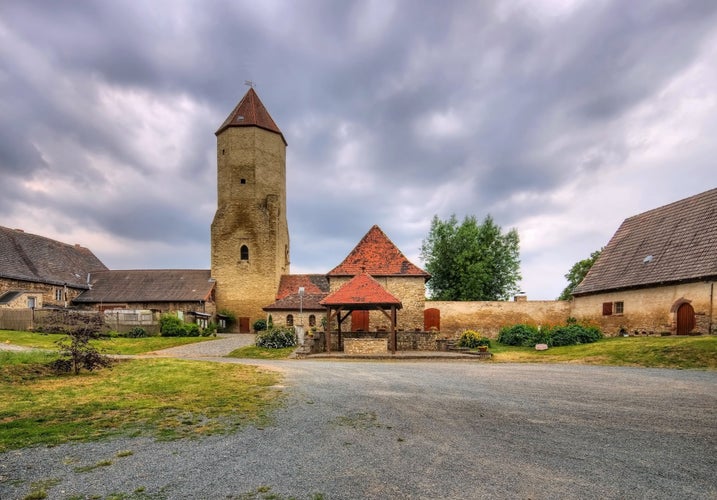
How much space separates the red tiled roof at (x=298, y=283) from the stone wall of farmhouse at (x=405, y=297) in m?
14.0

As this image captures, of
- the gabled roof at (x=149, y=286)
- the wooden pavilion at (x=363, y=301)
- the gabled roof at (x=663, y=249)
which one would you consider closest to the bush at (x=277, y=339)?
the wooden pavilion at (x=363, y=301)

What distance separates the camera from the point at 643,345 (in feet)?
57.7

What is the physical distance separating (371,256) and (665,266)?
52.3 feet

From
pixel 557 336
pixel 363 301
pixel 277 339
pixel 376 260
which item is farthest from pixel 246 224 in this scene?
pixel 557 336

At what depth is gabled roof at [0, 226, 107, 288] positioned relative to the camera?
3275 cm

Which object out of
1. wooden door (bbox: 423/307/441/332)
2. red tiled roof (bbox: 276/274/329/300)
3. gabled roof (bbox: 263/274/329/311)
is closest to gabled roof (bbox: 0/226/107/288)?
red tiled roof (bbox: 276/274/329/300)

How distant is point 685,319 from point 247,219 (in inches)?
1334

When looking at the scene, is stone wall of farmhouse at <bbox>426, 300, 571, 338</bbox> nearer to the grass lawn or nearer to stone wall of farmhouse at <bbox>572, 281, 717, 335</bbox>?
stone wall of farmhouse at <bbox>572, 281, 717, 335</bbox>

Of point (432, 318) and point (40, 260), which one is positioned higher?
point (40, 260)

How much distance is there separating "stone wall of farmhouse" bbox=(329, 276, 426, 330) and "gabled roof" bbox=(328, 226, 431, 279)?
0.37m

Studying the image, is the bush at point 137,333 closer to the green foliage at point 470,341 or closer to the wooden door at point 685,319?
the green foliage at point 470,341

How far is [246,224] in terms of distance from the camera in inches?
1603

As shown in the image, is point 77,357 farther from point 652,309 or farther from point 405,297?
point 652,309

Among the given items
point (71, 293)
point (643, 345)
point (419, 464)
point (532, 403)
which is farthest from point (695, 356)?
point (71, 293)
